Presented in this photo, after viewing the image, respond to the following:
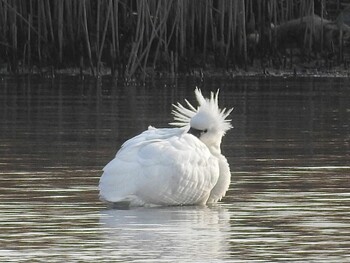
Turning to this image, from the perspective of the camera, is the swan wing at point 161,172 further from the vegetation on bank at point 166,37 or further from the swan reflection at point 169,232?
the vegetation on bank at point 166,37

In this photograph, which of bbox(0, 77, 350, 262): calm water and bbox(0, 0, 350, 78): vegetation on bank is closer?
bbox(0, 77, 350, 262): calm water

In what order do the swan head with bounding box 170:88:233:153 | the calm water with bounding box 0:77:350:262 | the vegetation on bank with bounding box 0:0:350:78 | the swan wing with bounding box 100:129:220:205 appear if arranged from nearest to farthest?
the calm water with bounding box 0:77:350:262 → the swan wing with bounding box 100:129:220:205 → the swan head with bounding box 170:88:233:153 → the vegetation on bank with bounding box 0:0:350:78

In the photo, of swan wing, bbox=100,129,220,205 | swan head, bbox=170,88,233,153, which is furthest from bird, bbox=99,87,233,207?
swan head, bbox=170,88,233,153

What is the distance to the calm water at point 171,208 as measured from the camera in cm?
783

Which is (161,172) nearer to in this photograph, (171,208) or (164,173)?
(164,173)

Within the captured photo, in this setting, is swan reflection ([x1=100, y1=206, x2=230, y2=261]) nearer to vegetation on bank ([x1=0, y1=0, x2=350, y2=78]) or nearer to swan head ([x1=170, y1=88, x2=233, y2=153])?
swan head ([x1=170, y1=88, x2=233, y2=153])

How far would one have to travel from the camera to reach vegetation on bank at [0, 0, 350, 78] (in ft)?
88.6

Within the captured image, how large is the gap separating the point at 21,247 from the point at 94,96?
46.4 feet

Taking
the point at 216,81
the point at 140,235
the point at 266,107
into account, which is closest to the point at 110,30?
the point at 216,81

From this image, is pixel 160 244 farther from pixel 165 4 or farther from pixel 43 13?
pixel 43 13

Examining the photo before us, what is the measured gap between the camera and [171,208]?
32.6 ft

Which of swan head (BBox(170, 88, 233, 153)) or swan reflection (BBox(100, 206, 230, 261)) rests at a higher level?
swan head (BBox(170, 88, 233, 153))

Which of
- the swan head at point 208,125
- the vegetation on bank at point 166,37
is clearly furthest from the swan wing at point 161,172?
the vegetation on bank at point 166,37

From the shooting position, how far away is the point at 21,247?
25.7ft
